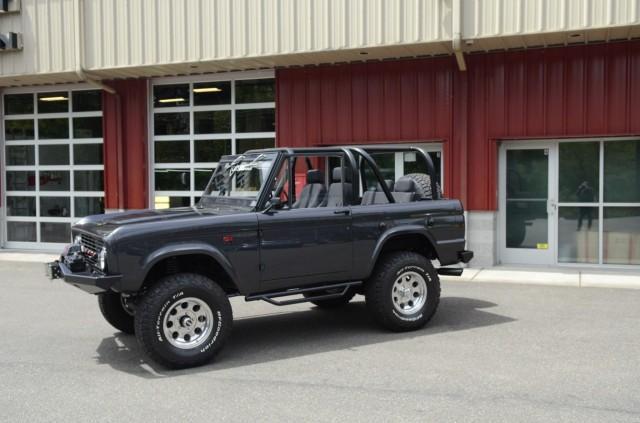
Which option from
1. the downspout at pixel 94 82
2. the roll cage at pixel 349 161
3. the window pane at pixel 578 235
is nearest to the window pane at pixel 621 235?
the window pane at pixel 578 235

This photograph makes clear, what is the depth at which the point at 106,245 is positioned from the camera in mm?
5664

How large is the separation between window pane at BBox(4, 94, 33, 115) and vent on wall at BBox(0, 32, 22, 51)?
1753mm

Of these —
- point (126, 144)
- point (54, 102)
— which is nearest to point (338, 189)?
point (126, 144)

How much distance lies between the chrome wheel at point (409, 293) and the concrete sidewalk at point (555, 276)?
3.44 meters

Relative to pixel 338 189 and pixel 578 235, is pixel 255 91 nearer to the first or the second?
pixel 578 235

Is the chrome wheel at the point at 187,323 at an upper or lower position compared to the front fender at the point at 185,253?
lower

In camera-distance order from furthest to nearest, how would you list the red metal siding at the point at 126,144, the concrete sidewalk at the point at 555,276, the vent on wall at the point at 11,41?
the red metal siding at the point at 126,144
the vent on wall at the point at 11,41
the concrete sidewalk at the point at 555,276

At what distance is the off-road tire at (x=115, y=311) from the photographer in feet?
22.4

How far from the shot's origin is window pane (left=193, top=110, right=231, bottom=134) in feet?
44.7

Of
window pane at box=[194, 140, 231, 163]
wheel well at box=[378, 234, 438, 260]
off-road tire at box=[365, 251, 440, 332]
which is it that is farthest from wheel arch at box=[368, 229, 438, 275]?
window pane at box=[194, 140, 231, 163]

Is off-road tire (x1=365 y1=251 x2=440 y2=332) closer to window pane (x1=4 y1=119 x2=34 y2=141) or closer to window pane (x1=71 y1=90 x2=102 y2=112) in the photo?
window pane (x1=71 y1=90 x2=102 y2=112)

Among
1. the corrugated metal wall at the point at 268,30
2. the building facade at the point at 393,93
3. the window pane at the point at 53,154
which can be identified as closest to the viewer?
the corrugated metal wall at the point at 268,30

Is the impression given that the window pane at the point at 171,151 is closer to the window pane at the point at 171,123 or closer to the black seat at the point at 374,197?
the window pane at the point at 171,123

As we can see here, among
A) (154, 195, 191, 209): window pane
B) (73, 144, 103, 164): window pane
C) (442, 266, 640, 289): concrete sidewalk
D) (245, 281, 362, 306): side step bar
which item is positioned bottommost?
(442, 266, 640, 289): concrete sidewalk
